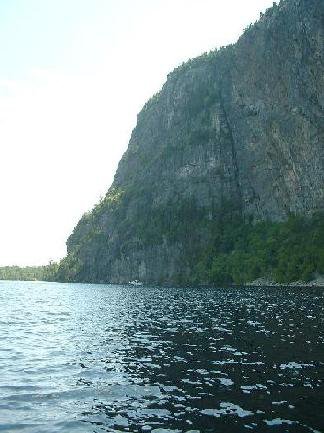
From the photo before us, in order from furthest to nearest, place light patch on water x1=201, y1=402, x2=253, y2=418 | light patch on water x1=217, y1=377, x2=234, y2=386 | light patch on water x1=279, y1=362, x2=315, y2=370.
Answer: light patch on water x1=279, y1=362, x2=315, y2=370 → light patch on water x1=217, y1=377, x2=234, y2=386 → light patch on water x1=201, y1=402, x2=253, y2=418

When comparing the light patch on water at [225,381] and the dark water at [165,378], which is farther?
the light patch on water at [225,381]

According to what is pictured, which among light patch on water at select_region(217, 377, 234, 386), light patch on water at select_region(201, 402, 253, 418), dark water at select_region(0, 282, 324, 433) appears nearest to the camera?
dark water at select_region(0, 282, 324, 433)

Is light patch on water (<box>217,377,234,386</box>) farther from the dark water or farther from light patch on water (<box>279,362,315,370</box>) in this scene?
light patch on water (<box>279,362,315,370</box>)

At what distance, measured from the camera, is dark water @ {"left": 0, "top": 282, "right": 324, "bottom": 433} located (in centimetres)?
1641

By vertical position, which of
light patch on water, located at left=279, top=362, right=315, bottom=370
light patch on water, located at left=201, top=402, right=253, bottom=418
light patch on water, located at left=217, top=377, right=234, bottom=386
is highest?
light patch on water, located at left=279, top=362, right=315, bottom=370

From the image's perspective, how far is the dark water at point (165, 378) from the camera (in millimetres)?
16406

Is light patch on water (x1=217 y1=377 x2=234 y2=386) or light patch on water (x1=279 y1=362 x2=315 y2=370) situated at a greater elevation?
light patch on water (x1=279 y1=362 x2=315 y2=370)

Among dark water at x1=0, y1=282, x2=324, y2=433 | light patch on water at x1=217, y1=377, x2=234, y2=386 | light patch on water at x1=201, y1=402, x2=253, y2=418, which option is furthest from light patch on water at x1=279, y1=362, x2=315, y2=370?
light patch on water at x1=201, y1=402, x2=253, y2=418

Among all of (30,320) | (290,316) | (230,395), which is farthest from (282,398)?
(30,320)

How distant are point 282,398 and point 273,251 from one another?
146m

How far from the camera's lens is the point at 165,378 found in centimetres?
2284

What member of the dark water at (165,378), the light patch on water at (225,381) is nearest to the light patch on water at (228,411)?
the dark water at (165,378)

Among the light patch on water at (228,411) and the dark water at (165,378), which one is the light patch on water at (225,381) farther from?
the light patch on water at (228,411)

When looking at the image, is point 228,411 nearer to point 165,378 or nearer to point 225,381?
point 225,381
